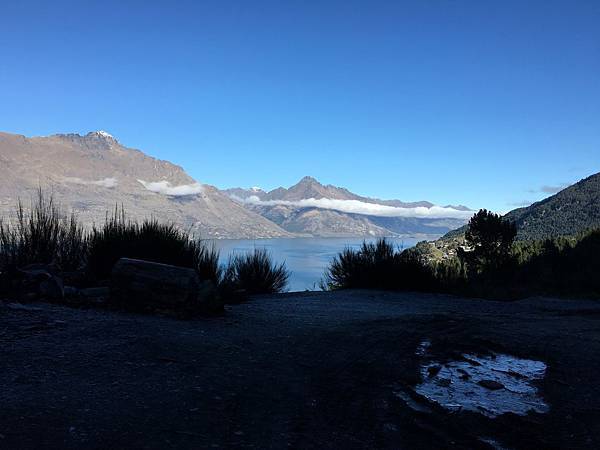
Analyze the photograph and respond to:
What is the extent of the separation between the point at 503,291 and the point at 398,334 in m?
7.70

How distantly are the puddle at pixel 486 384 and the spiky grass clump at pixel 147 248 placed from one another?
5556 mm

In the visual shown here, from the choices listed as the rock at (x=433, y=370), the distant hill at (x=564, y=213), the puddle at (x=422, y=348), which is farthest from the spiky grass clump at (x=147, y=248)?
the distant hill at (x=564, y=213)

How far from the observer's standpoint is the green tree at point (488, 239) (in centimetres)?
1941

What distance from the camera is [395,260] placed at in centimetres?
1138

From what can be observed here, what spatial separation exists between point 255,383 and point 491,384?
181 cm

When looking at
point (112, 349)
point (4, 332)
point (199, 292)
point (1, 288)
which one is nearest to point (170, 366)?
point (112, 349)

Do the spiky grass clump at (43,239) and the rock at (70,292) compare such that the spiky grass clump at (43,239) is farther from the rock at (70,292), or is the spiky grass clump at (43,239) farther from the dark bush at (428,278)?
the dark bush at (428,278)

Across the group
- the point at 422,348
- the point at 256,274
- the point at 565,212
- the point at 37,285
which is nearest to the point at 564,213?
the point at 565,212

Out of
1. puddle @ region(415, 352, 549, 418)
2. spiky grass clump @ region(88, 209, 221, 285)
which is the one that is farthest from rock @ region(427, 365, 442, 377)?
spiky grass clump @ region(88, 209, 221, 285)

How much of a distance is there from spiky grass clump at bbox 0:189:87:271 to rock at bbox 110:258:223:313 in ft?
10.9

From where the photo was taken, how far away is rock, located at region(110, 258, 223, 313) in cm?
535

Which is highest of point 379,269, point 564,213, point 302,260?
point 564,213

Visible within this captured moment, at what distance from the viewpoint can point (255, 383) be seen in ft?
10.2

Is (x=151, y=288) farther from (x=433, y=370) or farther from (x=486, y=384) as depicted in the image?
(x=486, y=384)
